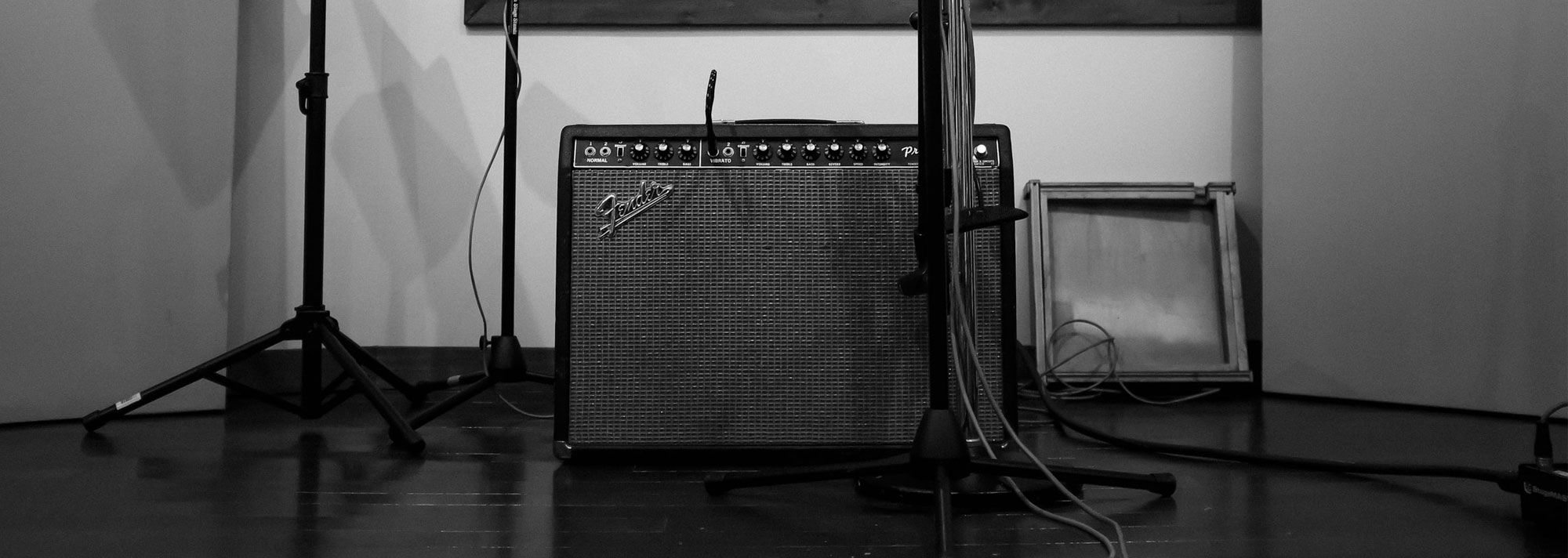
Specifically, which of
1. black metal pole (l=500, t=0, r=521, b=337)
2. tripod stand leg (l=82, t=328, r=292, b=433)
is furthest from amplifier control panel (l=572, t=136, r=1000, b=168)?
tripod stand leg (l=82, t=328, r=292, b=433)

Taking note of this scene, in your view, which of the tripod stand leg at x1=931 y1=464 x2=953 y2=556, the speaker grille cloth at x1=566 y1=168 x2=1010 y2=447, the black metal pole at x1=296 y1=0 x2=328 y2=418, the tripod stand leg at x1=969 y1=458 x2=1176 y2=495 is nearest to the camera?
the tripod stand leg at x1=931 y1=464 x2=953 y2=556

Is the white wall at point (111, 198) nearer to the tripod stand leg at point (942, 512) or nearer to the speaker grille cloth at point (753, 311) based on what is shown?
the speaker grille cloth at point (753, 311)

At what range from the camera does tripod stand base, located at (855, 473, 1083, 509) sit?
113 centimetres

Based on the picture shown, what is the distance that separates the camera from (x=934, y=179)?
3.26ft

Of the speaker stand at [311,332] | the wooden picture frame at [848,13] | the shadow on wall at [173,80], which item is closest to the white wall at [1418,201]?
the wooden picture frame at [848,13]

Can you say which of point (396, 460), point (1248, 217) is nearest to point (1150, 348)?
point (1248, 217)

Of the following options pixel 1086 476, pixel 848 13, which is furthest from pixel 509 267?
pixel 1086 476

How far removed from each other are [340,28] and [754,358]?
4.71ft

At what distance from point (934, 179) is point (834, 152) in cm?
39

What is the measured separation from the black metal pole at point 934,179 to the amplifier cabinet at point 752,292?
36 cm

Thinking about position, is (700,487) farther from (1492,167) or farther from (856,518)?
(1492,167)

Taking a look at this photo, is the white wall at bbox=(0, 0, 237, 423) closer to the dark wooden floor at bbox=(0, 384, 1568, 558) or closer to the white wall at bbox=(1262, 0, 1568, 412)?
the dark wooden floor at bbox=(0, 384, 1568, 558)

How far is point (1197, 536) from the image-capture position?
102cm

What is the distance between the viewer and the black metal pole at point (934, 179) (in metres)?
0.98
